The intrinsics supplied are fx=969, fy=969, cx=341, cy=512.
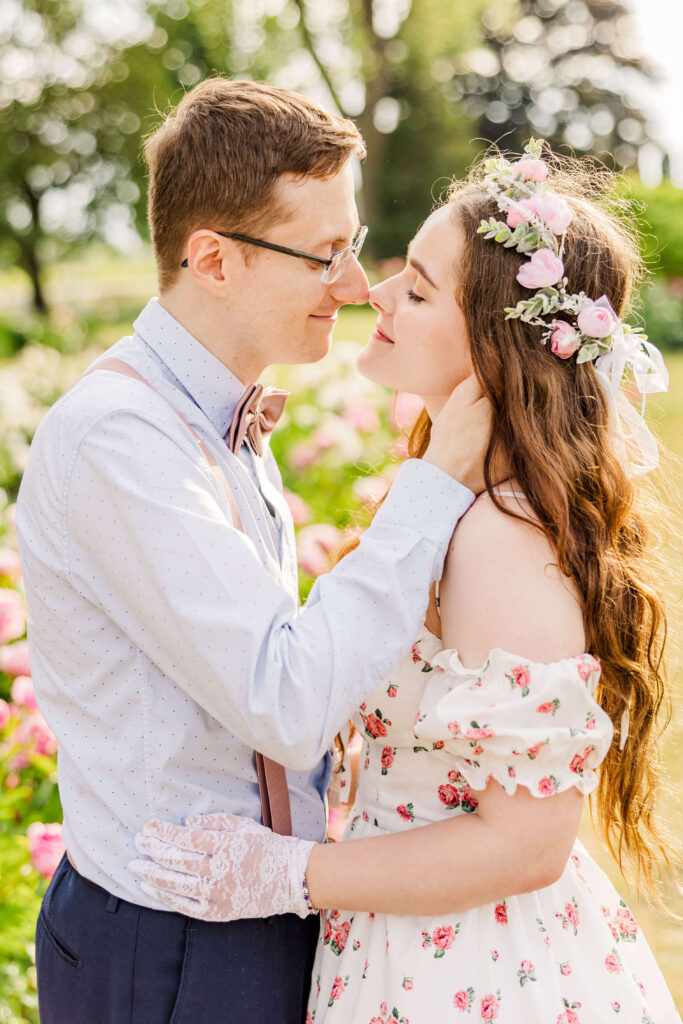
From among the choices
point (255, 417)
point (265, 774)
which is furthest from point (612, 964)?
point (255, 417)

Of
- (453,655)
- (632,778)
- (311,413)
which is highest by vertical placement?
(453,655)

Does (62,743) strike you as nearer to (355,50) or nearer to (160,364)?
(160,364)

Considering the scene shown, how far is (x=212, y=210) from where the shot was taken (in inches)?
82.6

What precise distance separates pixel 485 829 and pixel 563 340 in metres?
0.96

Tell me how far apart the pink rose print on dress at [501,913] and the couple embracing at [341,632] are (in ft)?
0.03

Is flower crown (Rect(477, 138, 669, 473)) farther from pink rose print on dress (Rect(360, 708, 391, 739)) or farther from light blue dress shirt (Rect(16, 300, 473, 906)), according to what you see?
pink rose print on dress (Rect(360, 708, 391, 739))

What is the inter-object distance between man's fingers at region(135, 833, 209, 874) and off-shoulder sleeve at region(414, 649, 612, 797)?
1.64ft

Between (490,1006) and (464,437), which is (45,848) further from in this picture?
(464,437)

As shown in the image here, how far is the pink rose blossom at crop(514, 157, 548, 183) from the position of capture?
2.09m

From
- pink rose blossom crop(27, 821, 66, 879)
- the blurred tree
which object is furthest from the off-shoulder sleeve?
the blurred tree

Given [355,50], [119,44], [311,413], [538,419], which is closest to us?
[538,419]

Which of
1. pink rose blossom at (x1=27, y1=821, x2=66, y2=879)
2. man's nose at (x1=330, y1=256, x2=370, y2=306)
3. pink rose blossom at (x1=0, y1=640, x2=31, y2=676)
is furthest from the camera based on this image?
pink rose blossom at (x1=0, y1=640, x2=31, y2=676)

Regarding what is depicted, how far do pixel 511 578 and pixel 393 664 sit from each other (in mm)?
279

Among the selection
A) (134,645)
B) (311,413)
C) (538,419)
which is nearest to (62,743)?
(134,645)
